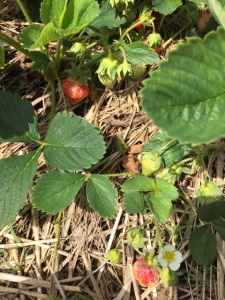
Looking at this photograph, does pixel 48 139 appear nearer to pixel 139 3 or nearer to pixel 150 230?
pixel 150 230

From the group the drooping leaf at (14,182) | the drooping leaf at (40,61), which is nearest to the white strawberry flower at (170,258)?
the drooping leaf at (14,182)

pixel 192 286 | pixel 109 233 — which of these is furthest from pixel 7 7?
pixel 192 286

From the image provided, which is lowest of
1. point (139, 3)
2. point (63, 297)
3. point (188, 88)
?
point (63, 297)

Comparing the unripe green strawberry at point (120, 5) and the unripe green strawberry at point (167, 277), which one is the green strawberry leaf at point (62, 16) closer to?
the unripe green strawberry at point (120, 5)

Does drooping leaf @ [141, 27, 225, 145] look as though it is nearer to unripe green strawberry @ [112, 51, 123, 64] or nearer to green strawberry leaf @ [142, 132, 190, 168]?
green strawberry leaf @ [142, 132, 190, 168]

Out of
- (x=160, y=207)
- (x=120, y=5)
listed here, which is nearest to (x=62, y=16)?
(x=120, y=5)

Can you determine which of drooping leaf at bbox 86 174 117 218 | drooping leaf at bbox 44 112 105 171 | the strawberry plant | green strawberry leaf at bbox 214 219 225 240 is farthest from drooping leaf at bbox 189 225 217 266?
the strawberry plant

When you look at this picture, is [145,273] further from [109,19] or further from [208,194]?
[109,19]
